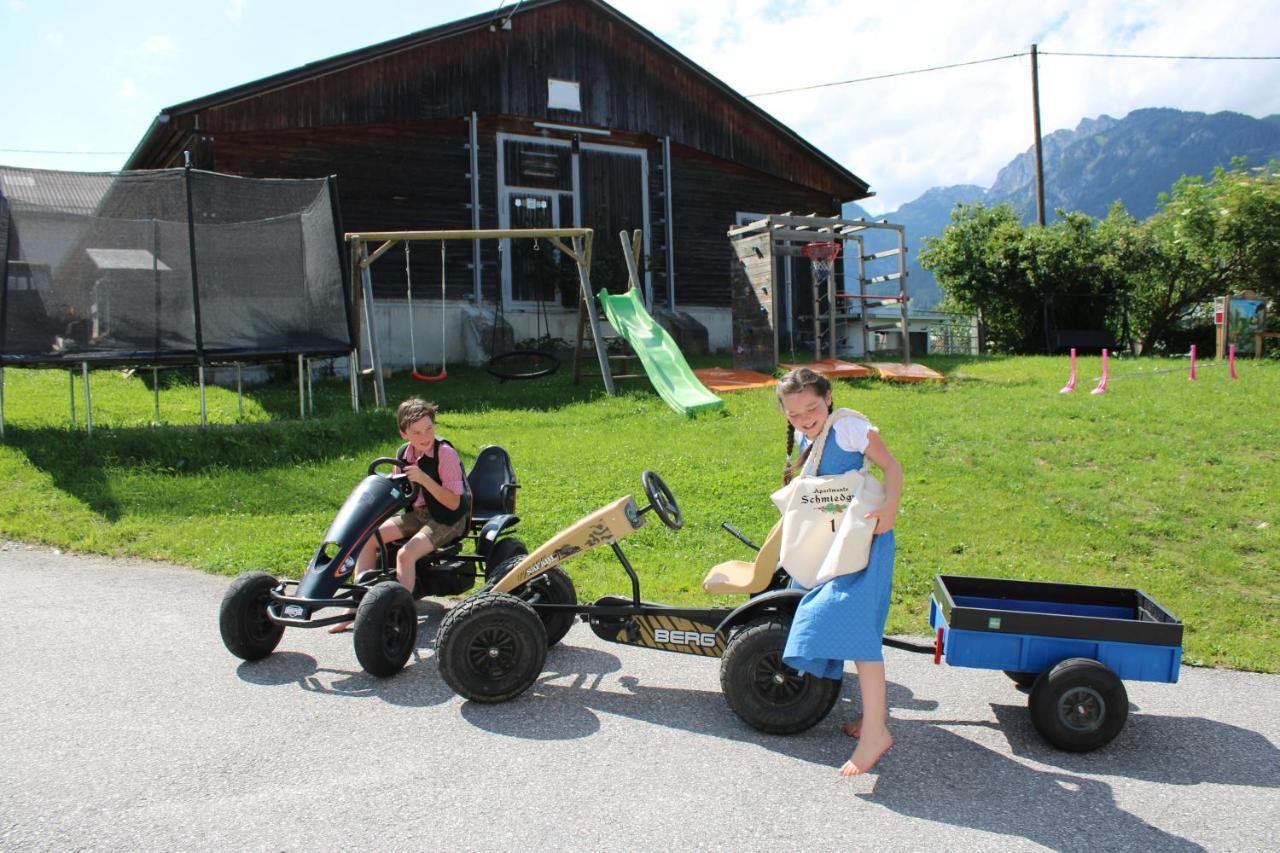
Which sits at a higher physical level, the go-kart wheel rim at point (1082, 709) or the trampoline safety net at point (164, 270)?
the trampoline safety net at point (164, 270)

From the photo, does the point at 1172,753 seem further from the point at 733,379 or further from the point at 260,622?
the point at 733,379

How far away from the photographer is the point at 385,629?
13.5 feet

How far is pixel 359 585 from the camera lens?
4.44 meters

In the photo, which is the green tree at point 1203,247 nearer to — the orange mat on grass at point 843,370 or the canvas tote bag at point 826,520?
the orange mat on grass at point 843,370

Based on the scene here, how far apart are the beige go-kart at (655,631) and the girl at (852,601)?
157 mm

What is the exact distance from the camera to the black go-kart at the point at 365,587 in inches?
162

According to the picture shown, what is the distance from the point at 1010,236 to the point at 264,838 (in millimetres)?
21724

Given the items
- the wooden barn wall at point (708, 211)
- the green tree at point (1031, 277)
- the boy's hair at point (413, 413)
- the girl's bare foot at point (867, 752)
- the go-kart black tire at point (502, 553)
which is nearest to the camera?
the girl's bare foot at point (867, 752)

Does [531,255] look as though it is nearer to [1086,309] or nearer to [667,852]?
[1086,309]

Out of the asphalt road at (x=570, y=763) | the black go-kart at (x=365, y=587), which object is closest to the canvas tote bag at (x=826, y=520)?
the asphalt road at (x=570, y=763)

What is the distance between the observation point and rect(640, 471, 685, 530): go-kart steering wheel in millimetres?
3898

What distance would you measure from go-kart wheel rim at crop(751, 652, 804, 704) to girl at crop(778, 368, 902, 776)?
0.39 feet

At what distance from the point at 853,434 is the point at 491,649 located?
1.73m

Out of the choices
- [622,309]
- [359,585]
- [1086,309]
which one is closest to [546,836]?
[359,585]
